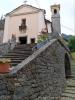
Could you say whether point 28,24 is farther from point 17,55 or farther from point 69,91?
point 69,91

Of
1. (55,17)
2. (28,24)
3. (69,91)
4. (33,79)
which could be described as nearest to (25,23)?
(28,24)

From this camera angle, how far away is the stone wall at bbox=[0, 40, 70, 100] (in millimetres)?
5188

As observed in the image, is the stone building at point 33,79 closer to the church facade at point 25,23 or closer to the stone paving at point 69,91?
the stone paving at point 69,91

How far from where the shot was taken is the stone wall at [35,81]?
204 inches

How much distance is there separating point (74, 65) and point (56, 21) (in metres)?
6.66

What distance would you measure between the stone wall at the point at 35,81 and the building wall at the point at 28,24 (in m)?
12.3

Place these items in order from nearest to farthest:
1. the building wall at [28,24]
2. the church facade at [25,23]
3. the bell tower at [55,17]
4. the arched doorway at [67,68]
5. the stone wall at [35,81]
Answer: the stone wall at [35,81] → the arched doorway at [67,68] → the bell tower at [55,17] → the building wall at [28,24] → the church facade at [25,23]

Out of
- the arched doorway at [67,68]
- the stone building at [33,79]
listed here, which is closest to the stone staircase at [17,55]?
the stone building at [33,79]

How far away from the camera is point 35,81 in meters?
6.51

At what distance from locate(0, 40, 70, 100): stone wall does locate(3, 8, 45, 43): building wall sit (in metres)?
12.3

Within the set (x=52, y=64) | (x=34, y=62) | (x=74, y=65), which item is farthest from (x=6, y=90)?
A: (x=74, y=65)

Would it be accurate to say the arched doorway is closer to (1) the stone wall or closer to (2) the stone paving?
(2) the stone paving

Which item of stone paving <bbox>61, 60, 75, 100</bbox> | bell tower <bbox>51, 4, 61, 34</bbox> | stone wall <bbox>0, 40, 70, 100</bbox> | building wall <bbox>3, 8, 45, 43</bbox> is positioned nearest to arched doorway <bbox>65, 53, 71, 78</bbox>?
stone paving <bbox>61, 60, 75, 100</bbox>

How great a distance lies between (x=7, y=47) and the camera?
14.6 m
